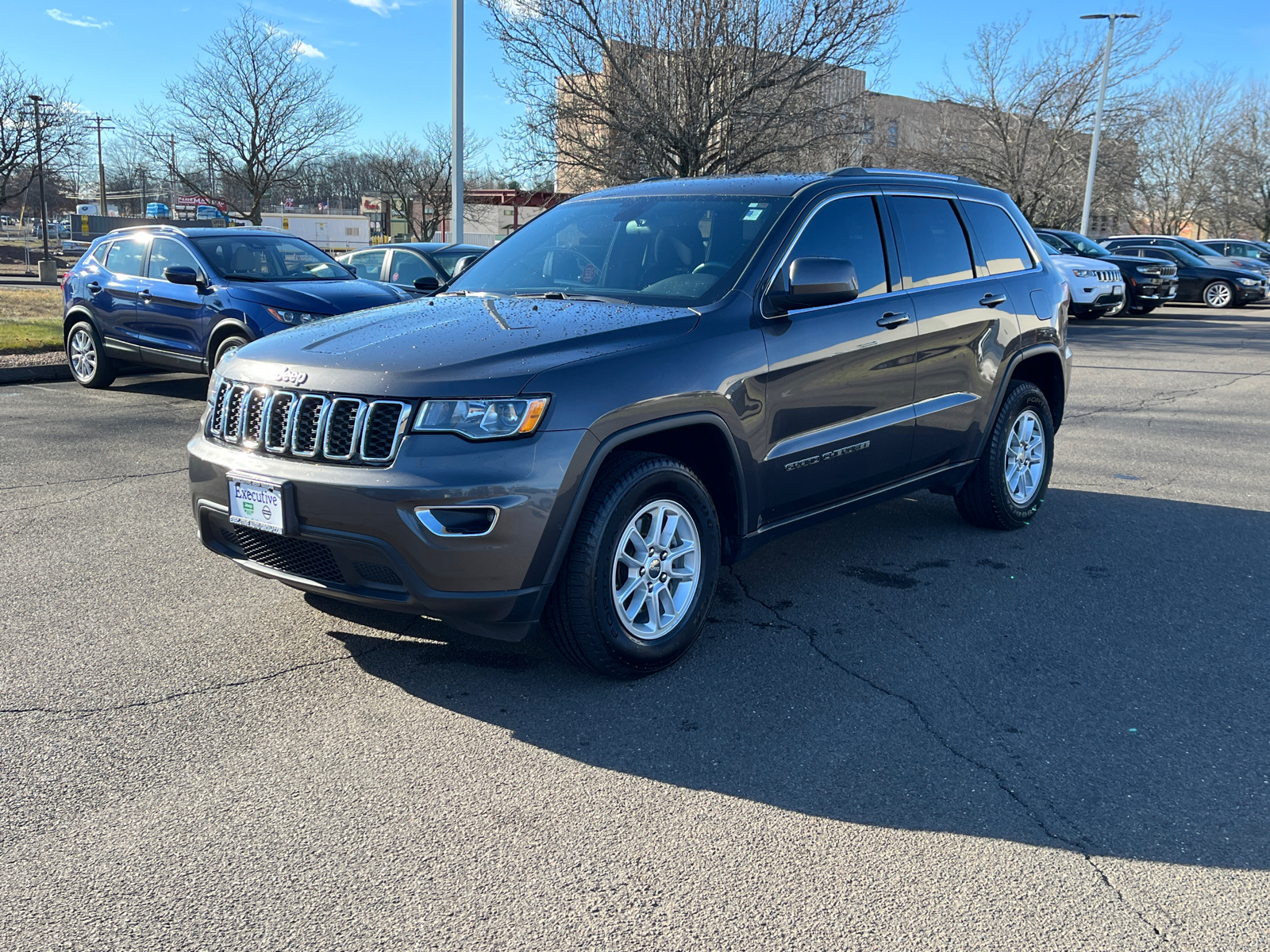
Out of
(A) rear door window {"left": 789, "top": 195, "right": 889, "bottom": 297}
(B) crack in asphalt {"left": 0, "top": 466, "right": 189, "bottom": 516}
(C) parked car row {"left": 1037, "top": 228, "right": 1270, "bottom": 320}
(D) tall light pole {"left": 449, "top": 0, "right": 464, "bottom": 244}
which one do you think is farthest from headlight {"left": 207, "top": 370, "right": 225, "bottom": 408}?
(C) parked car row {"left": 1037, "top": 228, "right": 1270, "bottom": 320}

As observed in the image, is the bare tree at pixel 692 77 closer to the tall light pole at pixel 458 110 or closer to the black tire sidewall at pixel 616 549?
the tall light pole at pixel 458 110

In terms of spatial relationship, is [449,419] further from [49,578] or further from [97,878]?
[49,578]

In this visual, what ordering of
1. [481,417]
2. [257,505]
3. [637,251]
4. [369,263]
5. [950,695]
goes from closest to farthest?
[481,417]
[257,505]
[950,695]
[637,251]
[369,263]

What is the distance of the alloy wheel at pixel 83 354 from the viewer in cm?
1082

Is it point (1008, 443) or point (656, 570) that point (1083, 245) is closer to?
point (1008, 443)

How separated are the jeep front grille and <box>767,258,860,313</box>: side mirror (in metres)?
1.61

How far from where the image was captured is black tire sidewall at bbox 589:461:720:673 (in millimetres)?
3615

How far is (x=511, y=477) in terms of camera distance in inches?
132

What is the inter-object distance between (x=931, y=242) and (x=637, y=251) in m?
1.62

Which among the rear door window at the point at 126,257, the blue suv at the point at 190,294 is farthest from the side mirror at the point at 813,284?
the rear door window at the point at 126,257

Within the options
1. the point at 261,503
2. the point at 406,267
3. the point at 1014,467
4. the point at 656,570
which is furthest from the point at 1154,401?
the point at 261,503

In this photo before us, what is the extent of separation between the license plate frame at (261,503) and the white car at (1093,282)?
19.0 meters

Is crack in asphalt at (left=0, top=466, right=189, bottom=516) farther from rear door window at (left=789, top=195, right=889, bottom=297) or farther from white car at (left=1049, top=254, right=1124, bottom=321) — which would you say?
white car at (left=1049, top=254, right=1124, bottom=321)

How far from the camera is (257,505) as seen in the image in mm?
3621
